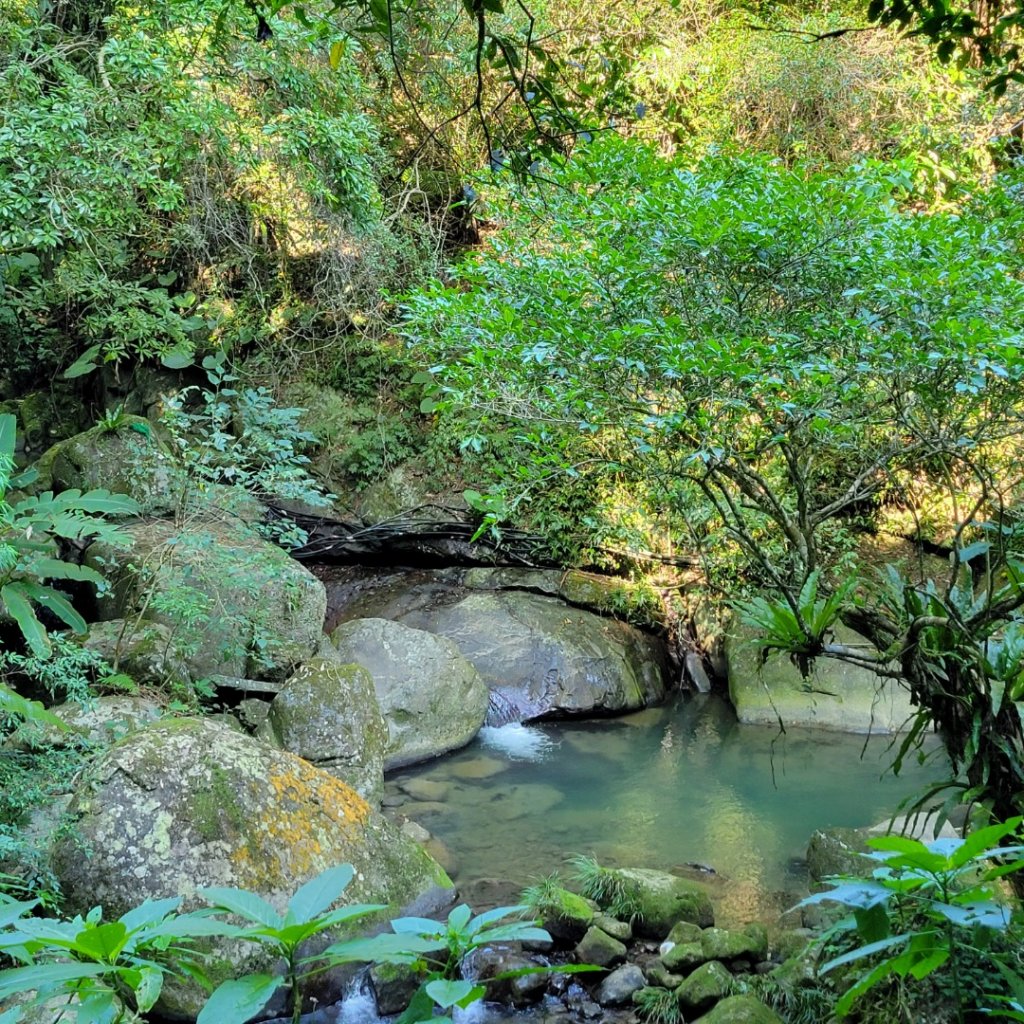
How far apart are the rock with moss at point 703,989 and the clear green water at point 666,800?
3.05 ft

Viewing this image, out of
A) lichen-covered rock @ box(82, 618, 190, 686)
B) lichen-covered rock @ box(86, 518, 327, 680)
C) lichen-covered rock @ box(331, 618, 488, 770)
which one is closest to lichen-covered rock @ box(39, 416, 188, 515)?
lichen-covered rock @ box(86, 518, 327, 680)

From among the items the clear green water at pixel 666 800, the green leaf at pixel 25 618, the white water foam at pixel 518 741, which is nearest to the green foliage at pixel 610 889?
the clear green water at pixel 666 800

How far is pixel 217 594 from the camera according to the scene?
6078 millimetres

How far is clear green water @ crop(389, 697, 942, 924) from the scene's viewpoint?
555 cm

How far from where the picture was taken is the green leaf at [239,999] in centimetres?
87

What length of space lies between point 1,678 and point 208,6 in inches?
184

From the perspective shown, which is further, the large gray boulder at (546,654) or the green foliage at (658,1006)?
the large gray boulder at (546,654)

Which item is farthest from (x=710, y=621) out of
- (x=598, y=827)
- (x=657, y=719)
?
(x=598, y=827)

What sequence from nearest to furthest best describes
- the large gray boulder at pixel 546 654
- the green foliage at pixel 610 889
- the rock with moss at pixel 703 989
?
the rock with moss at pixel 703 989 → the green foliage at pixel 610 889 → the large gray boulder at pixel 546 654

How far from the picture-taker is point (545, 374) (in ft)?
14.5

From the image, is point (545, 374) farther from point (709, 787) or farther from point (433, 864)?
point (709, 787)

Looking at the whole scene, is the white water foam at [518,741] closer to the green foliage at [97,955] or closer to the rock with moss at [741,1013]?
the rock with moss at [741,1013]

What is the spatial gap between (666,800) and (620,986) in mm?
2725

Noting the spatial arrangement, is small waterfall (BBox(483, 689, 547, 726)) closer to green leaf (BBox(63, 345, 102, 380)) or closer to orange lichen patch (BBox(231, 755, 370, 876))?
orange lichen patch (BBox(231, 755, 370, 876))
